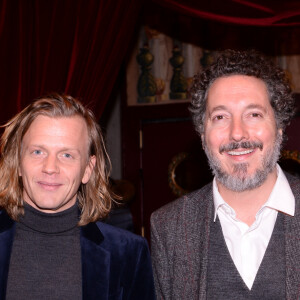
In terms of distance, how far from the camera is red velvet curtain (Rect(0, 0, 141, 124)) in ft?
8.40

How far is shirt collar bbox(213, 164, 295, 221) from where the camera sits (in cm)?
215

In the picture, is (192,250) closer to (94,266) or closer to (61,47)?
(94,266)

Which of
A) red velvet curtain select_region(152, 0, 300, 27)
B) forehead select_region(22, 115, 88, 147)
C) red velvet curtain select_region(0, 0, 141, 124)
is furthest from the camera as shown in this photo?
red velvet curtain select_region(152, 0, 300, 27)

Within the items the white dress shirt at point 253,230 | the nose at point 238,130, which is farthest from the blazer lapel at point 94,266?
the nose at point 238,130

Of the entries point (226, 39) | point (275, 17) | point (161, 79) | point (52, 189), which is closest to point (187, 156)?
point (161, 79)

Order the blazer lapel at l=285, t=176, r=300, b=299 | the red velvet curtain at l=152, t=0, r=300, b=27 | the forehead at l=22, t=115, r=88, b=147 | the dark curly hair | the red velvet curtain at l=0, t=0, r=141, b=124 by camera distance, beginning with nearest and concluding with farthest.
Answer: the blazer lapel at l=285, t=176, r=300, b=299
the forehead at l=22, t=115, r=88, b=147
the dark curly hair
the red velvet curtain at l=0, t=0, r=141, b=124
the red velvet curtain at l=152, t=0, r=300, b=27

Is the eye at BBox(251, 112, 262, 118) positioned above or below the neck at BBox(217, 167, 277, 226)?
above

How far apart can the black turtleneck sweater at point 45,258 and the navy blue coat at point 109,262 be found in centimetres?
3

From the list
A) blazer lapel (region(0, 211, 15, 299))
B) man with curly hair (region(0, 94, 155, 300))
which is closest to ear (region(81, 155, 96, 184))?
man with curly hair (region(0, 94, 155, 300))

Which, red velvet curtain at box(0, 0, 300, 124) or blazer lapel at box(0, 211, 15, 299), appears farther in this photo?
red velvet curtain at box(0, 0, 300, 124)

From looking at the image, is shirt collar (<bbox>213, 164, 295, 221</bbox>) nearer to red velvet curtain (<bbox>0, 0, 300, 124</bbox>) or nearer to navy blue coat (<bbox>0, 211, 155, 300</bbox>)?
navy blue coat (<bbox>0, 211, 155, 300</bbox>)

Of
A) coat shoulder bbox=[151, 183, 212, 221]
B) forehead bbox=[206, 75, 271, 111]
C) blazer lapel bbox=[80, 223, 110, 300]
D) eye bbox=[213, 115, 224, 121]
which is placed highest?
forehead bbox=[206, 75, 271, 111]

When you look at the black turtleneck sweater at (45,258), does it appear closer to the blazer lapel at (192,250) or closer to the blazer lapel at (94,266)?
the blazer lapel at (94,266)

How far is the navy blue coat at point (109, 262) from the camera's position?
2.06 m
